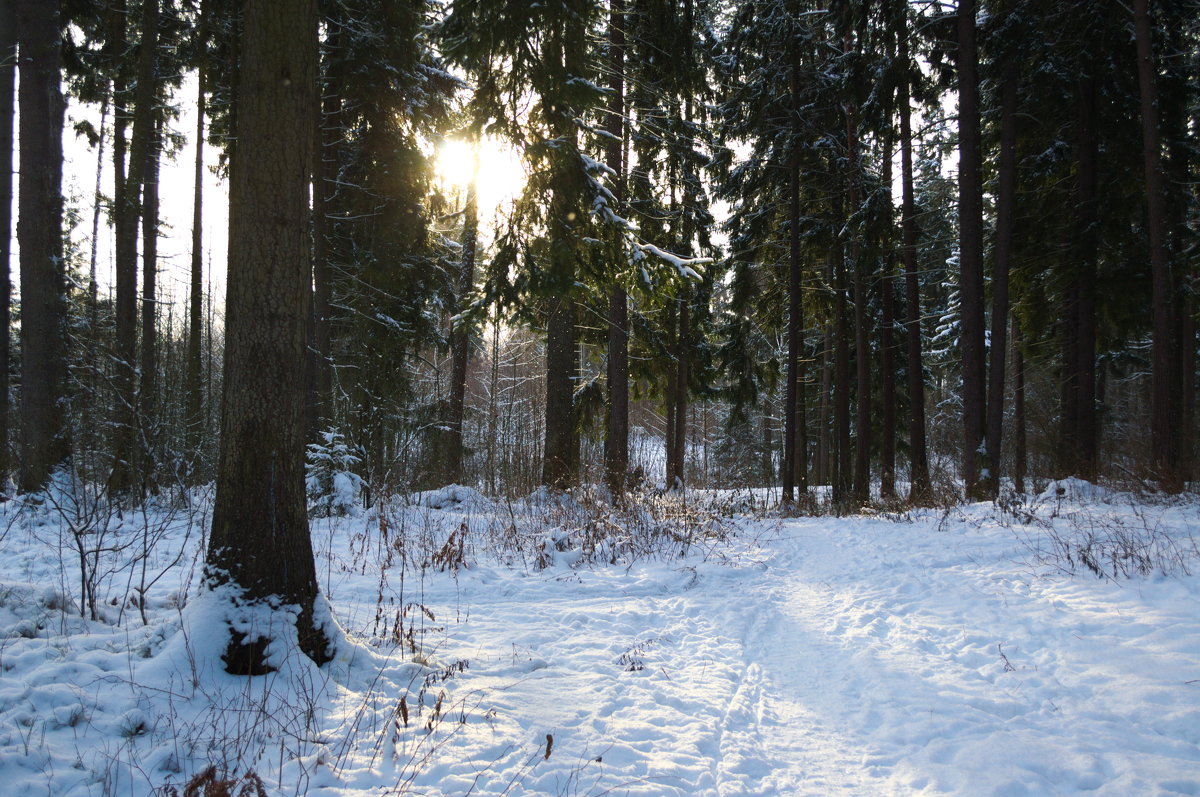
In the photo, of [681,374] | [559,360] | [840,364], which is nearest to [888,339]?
[840,364]

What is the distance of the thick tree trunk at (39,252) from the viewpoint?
29.5 ft

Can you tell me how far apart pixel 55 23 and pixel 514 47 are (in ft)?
30.3

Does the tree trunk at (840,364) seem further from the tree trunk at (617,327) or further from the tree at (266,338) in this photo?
the tree at (266,338)

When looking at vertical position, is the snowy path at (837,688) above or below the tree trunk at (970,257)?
below

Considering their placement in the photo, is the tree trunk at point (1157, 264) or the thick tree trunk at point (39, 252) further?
the tree trunk at point (1157, 264)

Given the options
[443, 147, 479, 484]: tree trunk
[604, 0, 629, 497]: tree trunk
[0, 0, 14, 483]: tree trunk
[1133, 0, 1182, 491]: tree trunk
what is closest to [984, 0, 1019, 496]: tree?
[1133, 0, 1182, 491]: tree trunk

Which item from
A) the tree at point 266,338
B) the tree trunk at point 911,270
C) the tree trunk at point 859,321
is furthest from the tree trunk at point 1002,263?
the tree at point 266,338

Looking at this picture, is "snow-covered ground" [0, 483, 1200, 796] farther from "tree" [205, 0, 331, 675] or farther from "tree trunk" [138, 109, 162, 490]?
"tree trunk" [138, 109, 162, 490]

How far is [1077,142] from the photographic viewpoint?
13.9m

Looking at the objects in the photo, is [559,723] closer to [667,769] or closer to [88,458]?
[667,769]

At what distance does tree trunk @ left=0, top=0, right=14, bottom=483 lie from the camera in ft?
30.6

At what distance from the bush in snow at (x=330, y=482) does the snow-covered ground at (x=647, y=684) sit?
2.99 metres

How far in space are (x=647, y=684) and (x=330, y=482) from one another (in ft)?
24.6

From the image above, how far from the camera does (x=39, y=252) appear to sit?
916 cm
